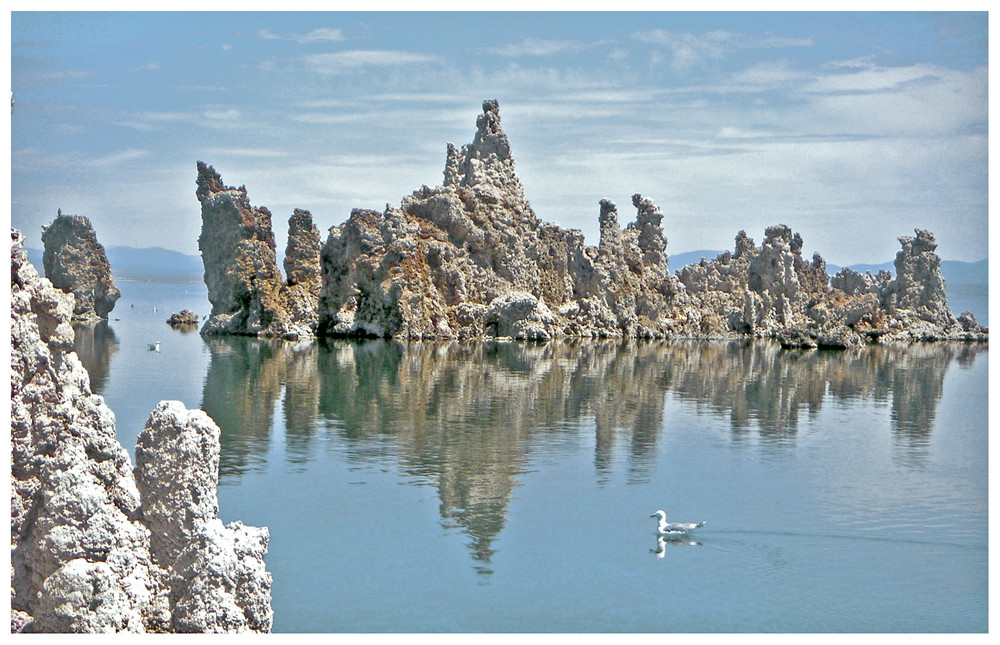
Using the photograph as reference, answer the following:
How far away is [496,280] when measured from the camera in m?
67.8

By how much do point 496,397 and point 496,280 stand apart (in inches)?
1173

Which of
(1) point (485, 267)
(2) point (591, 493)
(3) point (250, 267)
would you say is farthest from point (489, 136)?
(2) point (591, 493)

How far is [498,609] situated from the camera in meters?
15.8

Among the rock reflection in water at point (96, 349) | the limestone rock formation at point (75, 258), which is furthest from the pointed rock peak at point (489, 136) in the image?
the limestone rock formation at point (75, 258)

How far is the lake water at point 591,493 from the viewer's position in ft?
53.5

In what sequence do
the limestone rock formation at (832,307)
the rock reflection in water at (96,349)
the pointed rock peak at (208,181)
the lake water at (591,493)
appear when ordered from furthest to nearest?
the limestone rock formation at (832,307) → the pointed rock peak at (208,181) → the rock reflection in water at (96,349) → the lake water at (591,493)

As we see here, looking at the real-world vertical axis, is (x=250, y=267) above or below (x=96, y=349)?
above

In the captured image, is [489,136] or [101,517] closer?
[101,517]

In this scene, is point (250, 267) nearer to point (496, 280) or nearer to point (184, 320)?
point (496, 280)

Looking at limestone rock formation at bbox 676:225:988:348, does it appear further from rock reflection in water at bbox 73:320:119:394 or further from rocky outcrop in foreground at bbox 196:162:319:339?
rock reflection in water at bbox 73:320:119:394

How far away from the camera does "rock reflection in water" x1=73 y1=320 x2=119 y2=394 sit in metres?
41.4

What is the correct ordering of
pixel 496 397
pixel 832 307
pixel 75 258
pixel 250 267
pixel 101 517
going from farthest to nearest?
1. pixel 832 307
2. pixel 75 258
3. pixel 250 267
4. pixel 496 397
5. pixel 101 517

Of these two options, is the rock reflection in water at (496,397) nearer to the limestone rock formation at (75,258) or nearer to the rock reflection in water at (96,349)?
the rock reflection in water at (96,349)

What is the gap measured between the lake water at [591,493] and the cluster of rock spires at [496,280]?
53.0ft
